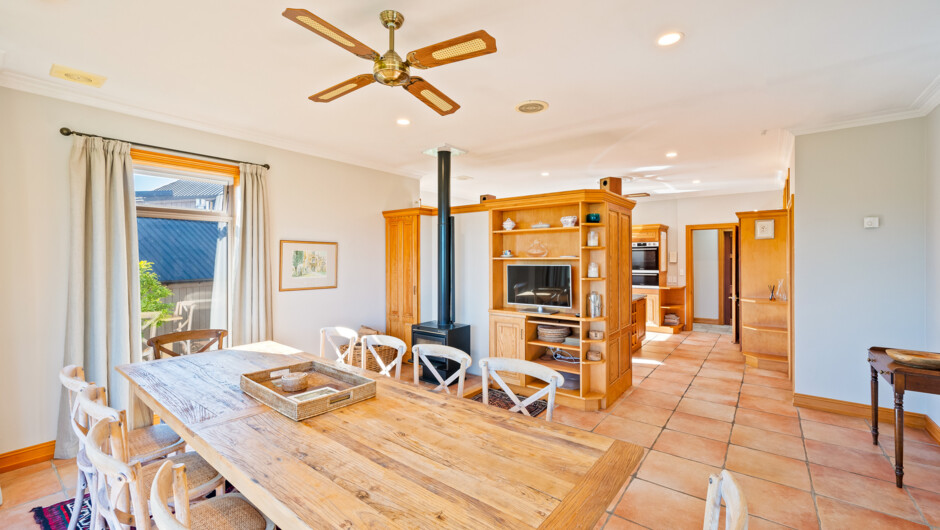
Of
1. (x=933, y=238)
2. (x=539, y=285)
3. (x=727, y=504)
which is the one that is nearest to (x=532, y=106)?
(x=539, y=285)

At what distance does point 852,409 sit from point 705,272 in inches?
199

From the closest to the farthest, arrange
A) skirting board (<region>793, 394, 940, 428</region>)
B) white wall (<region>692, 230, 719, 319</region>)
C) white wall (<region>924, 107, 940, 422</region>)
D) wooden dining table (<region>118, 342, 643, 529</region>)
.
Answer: wooden dining table (<region>118, 342, 643, 529</region>) → white wall (<region>924, 107, 940, 422</region>) → skirting board (<region>793, 394, 940, 428</region>) → white wall (<region>692, 230, 719, 319</region>)

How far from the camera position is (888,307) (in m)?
3.45

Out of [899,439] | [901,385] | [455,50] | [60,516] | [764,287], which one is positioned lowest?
[60,516]

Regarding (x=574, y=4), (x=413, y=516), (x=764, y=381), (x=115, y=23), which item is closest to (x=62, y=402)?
(x=115, y=23)

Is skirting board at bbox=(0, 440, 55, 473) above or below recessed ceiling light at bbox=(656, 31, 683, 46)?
below

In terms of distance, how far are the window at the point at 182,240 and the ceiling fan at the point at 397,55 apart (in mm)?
2174

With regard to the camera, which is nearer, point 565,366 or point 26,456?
point 26,456

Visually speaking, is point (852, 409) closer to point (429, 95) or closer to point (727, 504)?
point (727, 504)

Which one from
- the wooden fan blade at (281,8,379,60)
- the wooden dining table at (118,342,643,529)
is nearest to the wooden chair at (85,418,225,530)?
the wooden dining table at (118,342,643,529)

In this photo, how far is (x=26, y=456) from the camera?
285cm

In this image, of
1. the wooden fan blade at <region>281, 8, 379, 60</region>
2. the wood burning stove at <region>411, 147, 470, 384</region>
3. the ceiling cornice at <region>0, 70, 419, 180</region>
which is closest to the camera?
the wooden fan blade at <region>281, 8, 379, 60</region>

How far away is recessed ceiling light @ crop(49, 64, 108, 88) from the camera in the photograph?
8.66 ft

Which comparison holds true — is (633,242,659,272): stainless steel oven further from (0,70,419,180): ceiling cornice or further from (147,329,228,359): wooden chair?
(147,329,228,359): wooden chair
